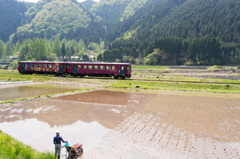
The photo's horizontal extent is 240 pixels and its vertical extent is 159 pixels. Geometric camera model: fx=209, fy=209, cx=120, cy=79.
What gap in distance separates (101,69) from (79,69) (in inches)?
212

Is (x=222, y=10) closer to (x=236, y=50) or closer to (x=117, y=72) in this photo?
(x=236, y=50)

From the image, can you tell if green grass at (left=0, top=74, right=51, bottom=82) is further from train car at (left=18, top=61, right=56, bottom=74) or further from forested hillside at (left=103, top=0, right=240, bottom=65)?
forested hillside at (left=103, top=0, right=240, bottom=65)

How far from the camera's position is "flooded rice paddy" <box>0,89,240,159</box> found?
10.1m

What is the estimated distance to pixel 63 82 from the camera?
40969 mm

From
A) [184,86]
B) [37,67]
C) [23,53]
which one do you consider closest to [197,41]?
[184,86]

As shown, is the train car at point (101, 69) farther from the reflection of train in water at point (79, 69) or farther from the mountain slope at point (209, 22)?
the mountain slope at point (209, 22)

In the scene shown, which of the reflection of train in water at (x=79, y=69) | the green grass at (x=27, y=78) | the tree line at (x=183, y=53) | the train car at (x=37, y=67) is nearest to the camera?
the reflection of train in water at (x=79, y=69)

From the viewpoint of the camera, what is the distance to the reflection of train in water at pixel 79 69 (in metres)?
43.0

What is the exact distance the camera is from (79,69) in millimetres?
46469

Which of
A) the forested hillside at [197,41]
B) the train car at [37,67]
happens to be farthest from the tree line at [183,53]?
the train car at [37,67]

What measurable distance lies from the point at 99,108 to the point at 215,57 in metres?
99.0

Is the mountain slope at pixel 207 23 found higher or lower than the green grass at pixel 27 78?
higher

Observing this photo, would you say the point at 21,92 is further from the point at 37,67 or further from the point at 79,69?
the point at 37,67

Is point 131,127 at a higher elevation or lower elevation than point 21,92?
lower
